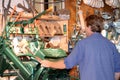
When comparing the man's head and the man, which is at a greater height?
the man's head

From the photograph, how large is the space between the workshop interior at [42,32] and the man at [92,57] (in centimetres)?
26

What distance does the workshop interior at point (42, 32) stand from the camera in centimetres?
304

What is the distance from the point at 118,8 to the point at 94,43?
2.61 metres

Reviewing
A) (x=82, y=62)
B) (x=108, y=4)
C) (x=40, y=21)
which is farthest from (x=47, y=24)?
(x=82, y=62)

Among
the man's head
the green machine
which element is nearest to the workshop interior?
the green machine

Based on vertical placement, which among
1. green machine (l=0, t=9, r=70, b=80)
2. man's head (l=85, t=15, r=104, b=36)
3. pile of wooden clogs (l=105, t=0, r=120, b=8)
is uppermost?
pile of wooden clogs (l=105, t=0, r=120, b=8)

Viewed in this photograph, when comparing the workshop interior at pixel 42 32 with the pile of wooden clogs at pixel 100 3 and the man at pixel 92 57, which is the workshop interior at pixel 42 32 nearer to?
the pile of wooden clogs at pixel 100 3

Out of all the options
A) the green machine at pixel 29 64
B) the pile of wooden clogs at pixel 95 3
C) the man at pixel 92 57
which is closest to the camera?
the man at pixel 92 57

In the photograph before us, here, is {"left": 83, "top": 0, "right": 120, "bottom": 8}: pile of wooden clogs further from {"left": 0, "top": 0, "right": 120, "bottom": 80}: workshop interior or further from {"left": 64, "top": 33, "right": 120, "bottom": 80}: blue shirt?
{"left": 64, "top": 33, "right": 120, "bottom": 80}: blue shirt

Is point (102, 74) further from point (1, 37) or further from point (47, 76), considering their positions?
point (1, 37)

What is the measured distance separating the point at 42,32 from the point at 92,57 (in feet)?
6.13

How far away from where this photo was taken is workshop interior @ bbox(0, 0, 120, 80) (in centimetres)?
304

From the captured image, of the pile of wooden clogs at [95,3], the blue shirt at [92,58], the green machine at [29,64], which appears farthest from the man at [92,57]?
the pile of wooden clogs at [95,3]

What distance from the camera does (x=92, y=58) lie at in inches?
113
